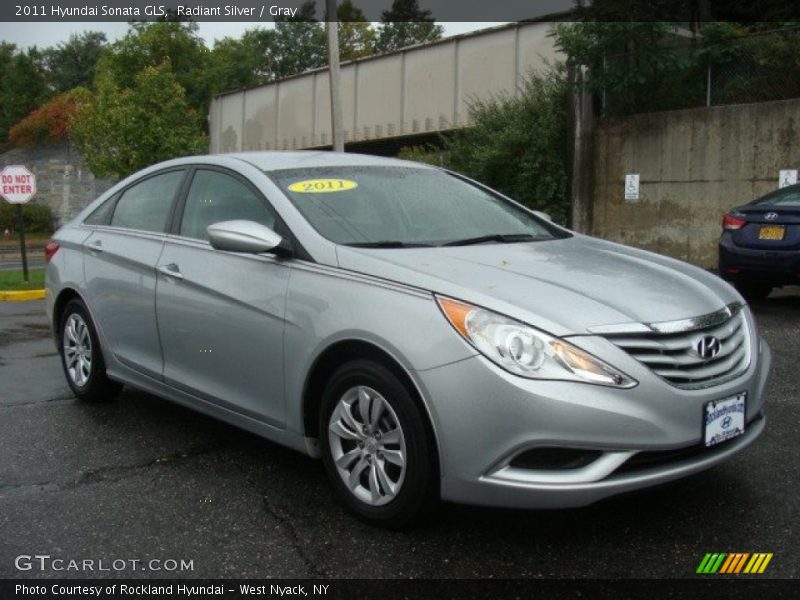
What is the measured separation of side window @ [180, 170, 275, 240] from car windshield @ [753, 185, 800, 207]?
6.19 meters

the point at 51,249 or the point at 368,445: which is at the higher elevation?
the point at 51,249

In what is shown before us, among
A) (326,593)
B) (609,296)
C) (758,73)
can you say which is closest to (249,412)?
(326,593)

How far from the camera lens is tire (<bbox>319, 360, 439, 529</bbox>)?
125 inches

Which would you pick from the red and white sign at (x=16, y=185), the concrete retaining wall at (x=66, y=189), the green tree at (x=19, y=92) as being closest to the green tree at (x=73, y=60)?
the green tree at (x=19, y=92)

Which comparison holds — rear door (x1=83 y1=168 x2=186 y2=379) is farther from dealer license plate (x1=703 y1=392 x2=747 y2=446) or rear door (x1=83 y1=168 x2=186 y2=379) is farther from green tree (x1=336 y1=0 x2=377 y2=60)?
green tree (x1=336 y1=0 x2=377 y2=60)

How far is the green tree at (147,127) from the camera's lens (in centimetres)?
3269

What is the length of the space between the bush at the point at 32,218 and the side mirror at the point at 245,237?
43960 mm

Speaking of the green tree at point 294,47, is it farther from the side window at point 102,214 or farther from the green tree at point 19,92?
the side window at point 102,214

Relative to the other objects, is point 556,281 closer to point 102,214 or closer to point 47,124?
point 102,214

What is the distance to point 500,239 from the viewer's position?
419cm


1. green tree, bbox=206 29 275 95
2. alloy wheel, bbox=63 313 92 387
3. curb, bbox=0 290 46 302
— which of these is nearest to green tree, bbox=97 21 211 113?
green tree, bbox=206 29 275 95

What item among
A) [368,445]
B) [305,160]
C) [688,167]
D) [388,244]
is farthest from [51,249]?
[688,167]

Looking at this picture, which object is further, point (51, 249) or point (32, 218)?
point (32, 218)

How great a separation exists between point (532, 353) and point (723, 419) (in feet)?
2.64
